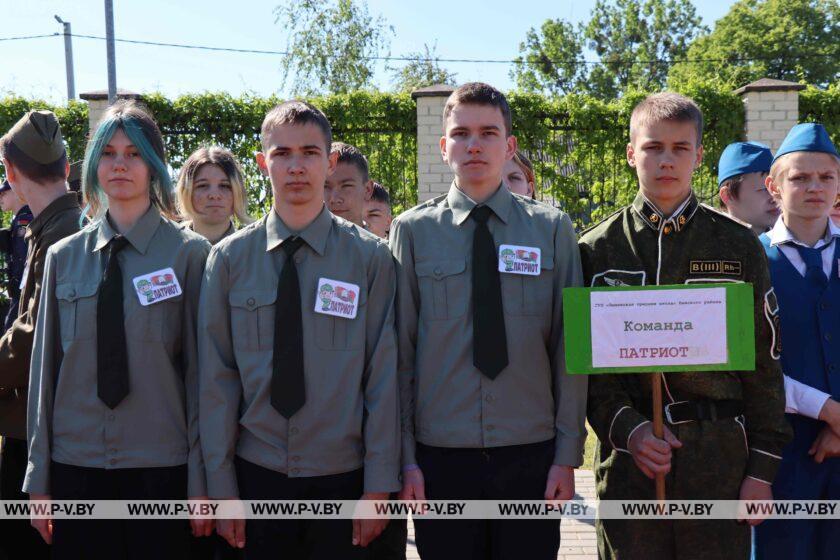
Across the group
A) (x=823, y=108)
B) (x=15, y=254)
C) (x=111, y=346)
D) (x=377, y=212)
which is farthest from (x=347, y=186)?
(x=823, y=108)

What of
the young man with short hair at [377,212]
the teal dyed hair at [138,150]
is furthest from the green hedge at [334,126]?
the teal dyed hair at [138,150]

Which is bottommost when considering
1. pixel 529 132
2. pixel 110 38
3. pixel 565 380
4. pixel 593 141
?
pixel 565 380

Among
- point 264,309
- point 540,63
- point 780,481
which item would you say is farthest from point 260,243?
point 540,63

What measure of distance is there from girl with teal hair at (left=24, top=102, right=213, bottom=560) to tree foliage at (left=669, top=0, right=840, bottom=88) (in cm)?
4697

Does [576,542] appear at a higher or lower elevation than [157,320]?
lower

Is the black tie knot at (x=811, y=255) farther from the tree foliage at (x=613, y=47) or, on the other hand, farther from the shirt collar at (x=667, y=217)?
the tree foliage at (x=613, y=47)

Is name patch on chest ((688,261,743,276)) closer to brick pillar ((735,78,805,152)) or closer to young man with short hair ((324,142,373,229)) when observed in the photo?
young man with short hair ((324,142,373,229))

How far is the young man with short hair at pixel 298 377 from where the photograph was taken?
2.75 meters

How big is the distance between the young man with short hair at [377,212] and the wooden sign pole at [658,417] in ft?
10.6

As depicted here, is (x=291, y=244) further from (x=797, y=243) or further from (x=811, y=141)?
(x=811, y=141)

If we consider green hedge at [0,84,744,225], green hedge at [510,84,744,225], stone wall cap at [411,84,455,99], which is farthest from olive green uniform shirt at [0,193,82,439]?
green hedge at [510,84,744,225]

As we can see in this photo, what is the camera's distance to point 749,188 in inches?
186

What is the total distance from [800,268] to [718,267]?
0.60 meters

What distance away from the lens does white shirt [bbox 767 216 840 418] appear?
9.96 ft
